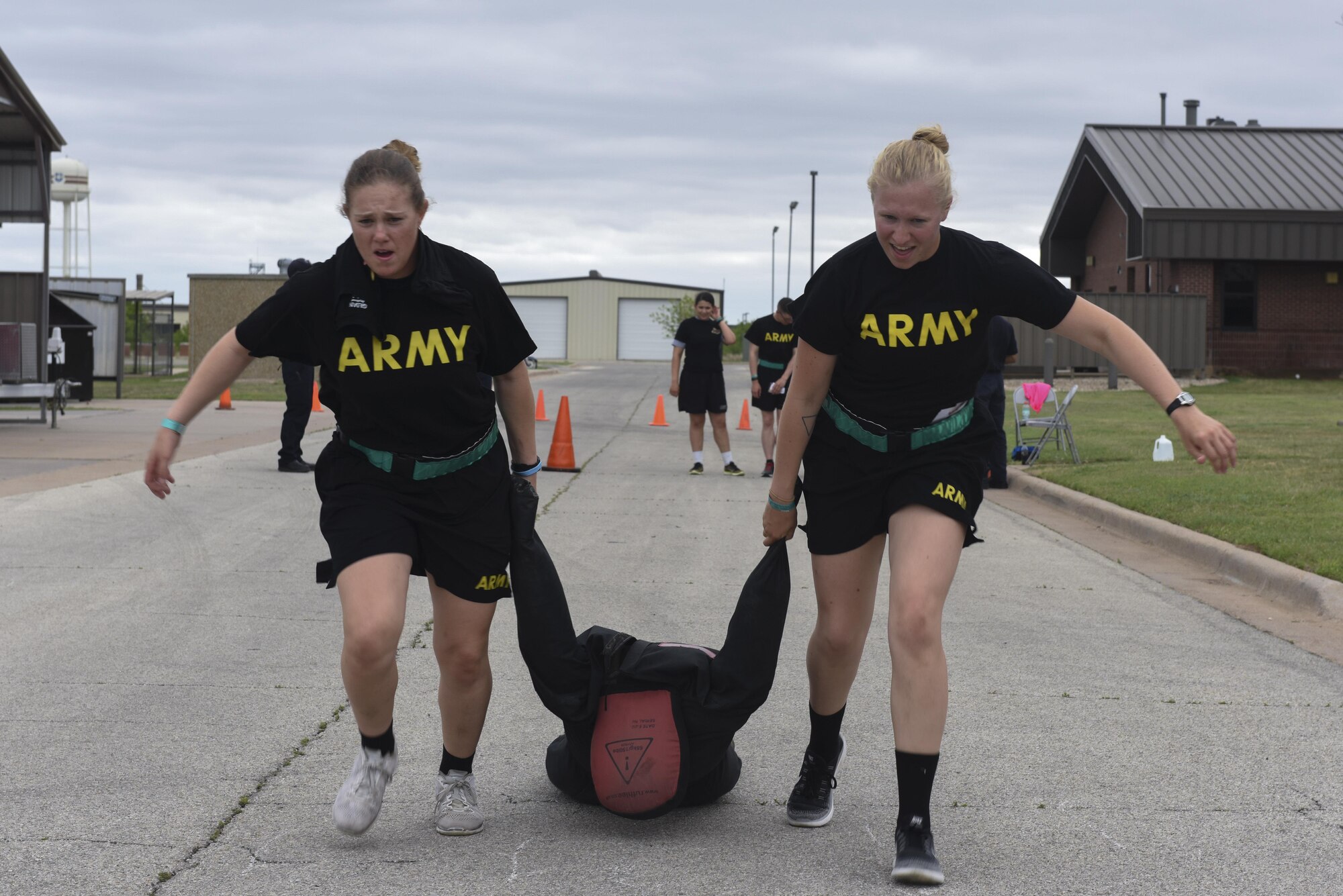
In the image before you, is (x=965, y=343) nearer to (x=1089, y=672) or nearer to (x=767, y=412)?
(x=1089, y=672)

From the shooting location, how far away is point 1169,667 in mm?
6301

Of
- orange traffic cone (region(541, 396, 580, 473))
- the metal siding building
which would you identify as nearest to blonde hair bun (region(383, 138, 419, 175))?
orange traffic cone (region(541, 396, 580, 473))

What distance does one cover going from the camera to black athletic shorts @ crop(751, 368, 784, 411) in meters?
14.2

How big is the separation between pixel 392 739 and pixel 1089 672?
11.1 ft

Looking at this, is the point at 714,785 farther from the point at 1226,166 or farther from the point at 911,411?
the point at 1226,166

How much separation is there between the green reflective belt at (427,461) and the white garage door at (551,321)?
90.4m

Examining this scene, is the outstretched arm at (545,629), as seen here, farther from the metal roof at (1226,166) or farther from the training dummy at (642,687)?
the metal roof at (1226,166)

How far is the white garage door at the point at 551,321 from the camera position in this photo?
309 feet

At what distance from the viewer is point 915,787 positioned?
12.1ft

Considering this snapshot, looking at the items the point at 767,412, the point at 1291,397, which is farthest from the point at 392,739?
the point at 1291,397

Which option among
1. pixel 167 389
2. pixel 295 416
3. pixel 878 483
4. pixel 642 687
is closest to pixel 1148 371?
pixel 878 483

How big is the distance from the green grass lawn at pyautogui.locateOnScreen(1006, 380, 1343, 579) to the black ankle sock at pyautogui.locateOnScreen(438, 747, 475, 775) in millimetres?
5659

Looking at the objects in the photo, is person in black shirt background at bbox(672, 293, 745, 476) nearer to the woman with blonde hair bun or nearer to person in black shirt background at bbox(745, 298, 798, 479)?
person in black shirt background at bbox(745, 298, 798, 479)

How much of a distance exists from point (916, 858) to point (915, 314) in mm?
1398
